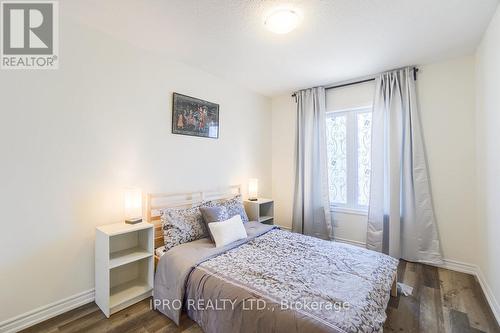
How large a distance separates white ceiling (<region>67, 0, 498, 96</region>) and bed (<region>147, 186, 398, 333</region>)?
1.75 metres

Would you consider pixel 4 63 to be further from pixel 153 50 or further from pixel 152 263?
pixel 152 263

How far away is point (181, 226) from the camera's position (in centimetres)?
242

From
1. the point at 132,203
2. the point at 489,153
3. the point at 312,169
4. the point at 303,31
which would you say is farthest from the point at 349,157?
the point at 132,203

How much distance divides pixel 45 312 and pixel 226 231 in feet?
5.41

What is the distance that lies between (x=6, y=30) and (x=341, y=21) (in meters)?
2.79

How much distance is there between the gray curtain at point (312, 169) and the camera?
3.68 meters

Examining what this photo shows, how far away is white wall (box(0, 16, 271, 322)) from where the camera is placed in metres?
1.79

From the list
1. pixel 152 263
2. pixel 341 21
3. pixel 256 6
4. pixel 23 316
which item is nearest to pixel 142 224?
pixel 152 263

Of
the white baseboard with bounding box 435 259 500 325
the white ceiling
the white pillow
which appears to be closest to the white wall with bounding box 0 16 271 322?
the white ceiling

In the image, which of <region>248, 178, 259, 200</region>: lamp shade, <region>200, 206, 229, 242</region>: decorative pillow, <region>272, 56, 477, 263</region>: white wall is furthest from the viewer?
<region>248, 178, 259, 200</region>: lamp shade

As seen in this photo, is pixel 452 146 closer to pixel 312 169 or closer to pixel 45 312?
pixel 312 169

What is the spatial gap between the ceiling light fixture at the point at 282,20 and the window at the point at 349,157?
6.59 ft

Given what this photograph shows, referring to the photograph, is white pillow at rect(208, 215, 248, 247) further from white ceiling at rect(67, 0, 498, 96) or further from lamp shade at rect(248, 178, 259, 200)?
white ceiling at rect(67, 0, 498, 96)

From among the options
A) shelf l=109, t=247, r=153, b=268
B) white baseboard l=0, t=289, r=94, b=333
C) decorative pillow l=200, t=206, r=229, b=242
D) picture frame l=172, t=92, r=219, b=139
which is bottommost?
white baseboard l=0, t=289, r=94, b=333
